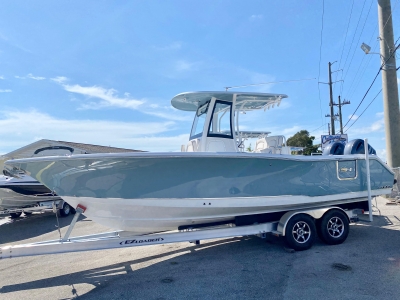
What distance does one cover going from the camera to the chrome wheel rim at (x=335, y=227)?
6.13 m

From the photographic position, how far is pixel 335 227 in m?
6.17

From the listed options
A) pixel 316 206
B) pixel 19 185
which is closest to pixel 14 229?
pixel 19 185

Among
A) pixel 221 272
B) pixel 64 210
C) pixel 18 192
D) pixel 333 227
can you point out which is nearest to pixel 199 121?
pixel 221 272

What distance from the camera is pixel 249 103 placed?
7262mm

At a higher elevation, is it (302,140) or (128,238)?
(302,140)

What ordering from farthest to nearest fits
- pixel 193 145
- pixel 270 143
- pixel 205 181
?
pixel 270 143, pixel 193 145, pixel 205 181

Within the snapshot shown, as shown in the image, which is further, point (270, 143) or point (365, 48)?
point (365, 48)

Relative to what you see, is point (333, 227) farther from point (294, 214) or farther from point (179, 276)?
point (179, 276)

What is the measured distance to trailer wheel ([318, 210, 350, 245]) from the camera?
6031mm

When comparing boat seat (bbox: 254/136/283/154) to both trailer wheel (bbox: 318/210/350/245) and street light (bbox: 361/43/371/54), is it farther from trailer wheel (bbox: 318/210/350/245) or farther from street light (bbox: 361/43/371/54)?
street light (bbox: 361/43/371/54)

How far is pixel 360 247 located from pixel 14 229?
29.3 feet

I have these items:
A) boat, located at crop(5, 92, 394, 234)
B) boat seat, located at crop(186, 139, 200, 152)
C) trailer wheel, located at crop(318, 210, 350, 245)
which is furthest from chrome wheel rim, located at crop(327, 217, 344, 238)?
boat seat, located at crop(186, 139, 200, 152)

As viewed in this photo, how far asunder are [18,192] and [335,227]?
8913 mm

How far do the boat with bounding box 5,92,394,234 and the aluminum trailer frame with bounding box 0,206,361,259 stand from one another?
21 cm
